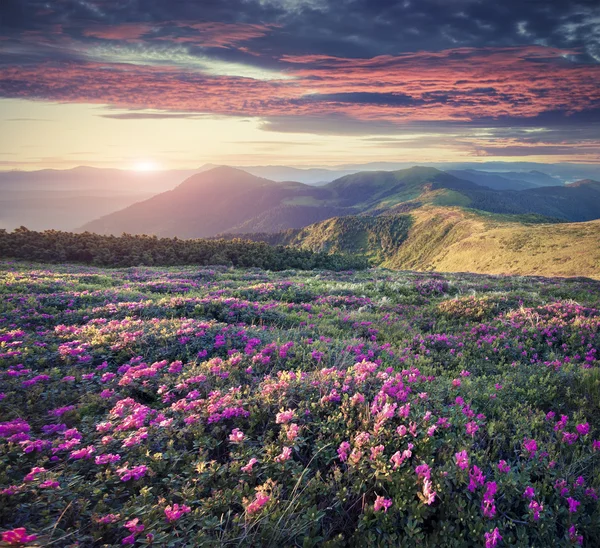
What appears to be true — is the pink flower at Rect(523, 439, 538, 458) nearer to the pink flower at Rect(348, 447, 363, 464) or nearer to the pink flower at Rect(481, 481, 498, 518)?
the pink flower at Rect(481, 481, 498, 518)

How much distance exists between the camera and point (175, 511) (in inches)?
125

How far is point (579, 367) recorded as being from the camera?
686 cm

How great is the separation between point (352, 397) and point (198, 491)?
2308 mm

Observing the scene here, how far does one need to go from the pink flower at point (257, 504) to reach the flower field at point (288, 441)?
0.07ft

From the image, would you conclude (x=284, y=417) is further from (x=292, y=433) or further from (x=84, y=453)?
(x=84, y=453)

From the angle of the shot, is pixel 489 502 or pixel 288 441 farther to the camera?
pixel 288 441

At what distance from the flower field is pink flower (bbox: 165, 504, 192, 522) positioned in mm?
15

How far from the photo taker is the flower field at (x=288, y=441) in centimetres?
324

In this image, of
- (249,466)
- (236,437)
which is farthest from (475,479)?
(236,437)

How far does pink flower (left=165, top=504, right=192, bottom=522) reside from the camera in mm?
3137

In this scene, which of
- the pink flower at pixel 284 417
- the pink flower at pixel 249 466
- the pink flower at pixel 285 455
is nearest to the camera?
the pink flower at pixel 249 466

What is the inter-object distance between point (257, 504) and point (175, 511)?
76 centimetres

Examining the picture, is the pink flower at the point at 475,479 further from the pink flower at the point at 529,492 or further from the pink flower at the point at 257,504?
the pink flower at the point at 257,504

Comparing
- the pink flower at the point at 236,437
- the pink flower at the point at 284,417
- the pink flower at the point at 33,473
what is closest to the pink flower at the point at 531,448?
the pink flower at the point at 284,417
